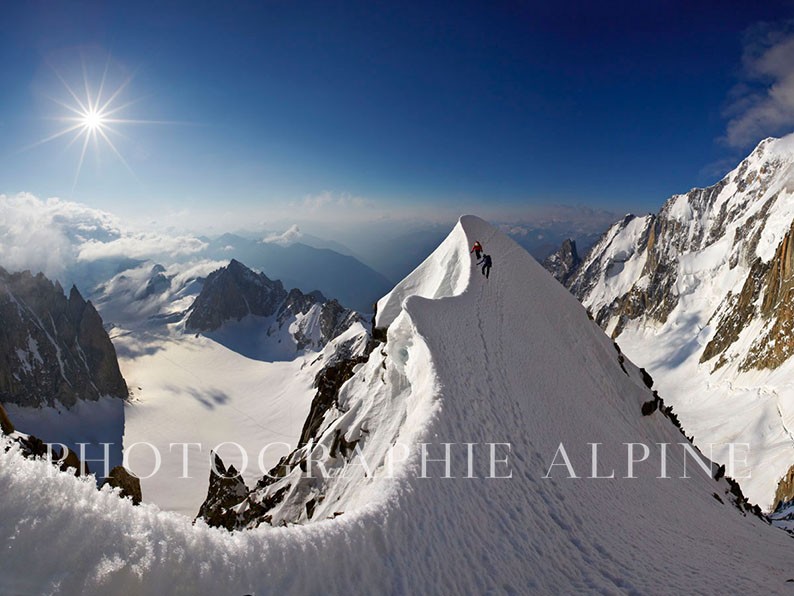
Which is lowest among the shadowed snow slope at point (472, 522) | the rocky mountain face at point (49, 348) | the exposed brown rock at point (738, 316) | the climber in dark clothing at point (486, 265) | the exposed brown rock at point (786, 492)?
the exposed brown rock at point (786, 492)

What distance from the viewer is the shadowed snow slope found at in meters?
2.93

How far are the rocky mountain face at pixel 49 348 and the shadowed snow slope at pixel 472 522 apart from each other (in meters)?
125

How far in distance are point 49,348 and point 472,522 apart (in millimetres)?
143609

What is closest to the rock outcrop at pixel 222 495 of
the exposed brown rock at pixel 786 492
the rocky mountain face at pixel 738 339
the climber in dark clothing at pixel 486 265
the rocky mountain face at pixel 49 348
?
the climber in dark clothing at pixel 486 265

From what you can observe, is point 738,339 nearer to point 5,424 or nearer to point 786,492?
point 786,492

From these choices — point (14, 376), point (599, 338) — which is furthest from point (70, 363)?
point (599, 338)

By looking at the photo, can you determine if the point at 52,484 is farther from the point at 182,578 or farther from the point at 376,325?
the point at 376,325

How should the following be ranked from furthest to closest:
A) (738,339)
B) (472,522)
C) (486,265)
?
(738,339) < (486,265) < (472,522)

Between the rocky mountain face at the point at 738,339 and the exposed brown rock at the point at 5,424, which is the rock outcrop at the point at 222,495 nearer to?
the exposed brown rock at the point at 5,424

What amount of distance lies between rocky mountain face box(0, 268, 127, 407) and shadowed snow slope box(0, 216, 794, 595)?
12484 centimetres

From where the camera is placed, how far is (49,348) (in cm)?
10950

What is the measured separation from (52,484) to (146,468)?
107 m

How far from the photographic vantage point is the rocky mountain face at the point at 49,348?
98.6 m

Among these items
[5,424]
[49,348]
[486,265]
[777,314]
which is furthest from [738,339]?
[49,348]
